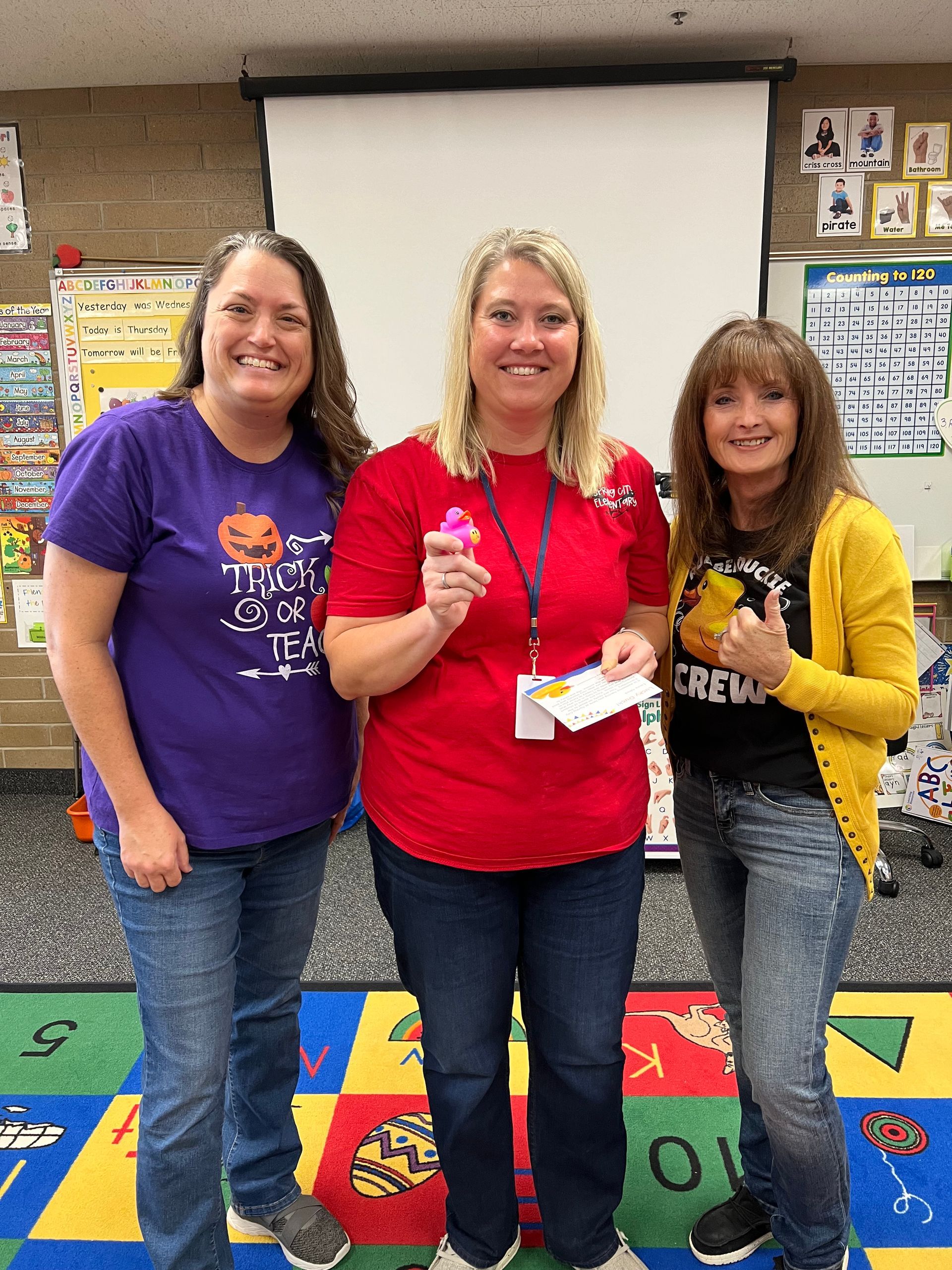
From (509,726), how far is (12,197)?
345cm

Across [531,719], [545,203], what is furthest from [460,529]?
[545,203]

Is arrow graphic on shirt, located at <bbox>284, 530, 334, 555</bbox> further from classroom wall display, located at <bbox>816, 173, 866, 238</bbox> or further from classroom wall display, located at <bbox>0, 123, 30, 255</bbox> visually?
classroom wall display, located at <bbox>0, 123, 30, 255</bbox>

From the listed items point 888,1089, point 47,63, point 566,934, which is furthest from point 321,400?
point 47,63

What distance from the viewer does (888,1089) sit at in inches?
75.4

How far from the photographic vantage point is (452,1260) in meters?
1.46

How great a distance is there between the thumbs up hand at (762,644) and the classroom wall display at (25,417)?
3209 millimetres

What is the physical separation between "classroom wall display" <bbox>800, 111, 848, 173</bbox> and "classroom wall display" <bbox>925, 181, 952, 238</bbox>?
0.35m

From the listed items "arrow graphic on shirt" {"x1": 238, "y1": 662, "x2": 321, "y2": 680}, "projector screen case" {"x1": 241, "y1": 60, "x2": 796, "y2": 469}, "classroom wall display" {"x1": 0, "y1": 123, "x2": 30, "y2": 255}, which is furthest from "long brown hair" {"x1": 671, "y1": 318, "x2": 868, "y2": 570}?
"classroom wall display" {"x1": 0, "y1": 123, "x2": 30, "y2": 255}

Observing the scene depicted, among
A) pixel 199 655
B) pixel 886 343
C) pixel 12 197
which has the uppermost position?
pixel 12 197

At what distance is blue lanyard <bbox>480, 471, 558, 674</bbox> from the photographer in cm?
124

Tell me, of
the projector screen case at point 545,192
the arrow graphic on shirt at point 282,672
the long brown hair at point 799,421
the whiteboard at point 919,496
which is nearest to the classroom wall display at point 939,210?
the whiteboard at point 919,496

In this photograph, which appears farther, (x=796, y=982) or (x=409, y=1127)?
(x=409, y=1127)

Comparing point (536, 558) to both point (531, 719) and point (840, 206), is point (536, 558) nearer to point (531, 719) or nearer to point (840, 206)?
point (531, 719)

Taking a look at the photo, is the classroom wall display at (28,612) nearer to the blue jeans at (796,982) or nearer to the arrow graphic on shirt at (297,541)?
the arrow graphic on shirt at (297,541)
